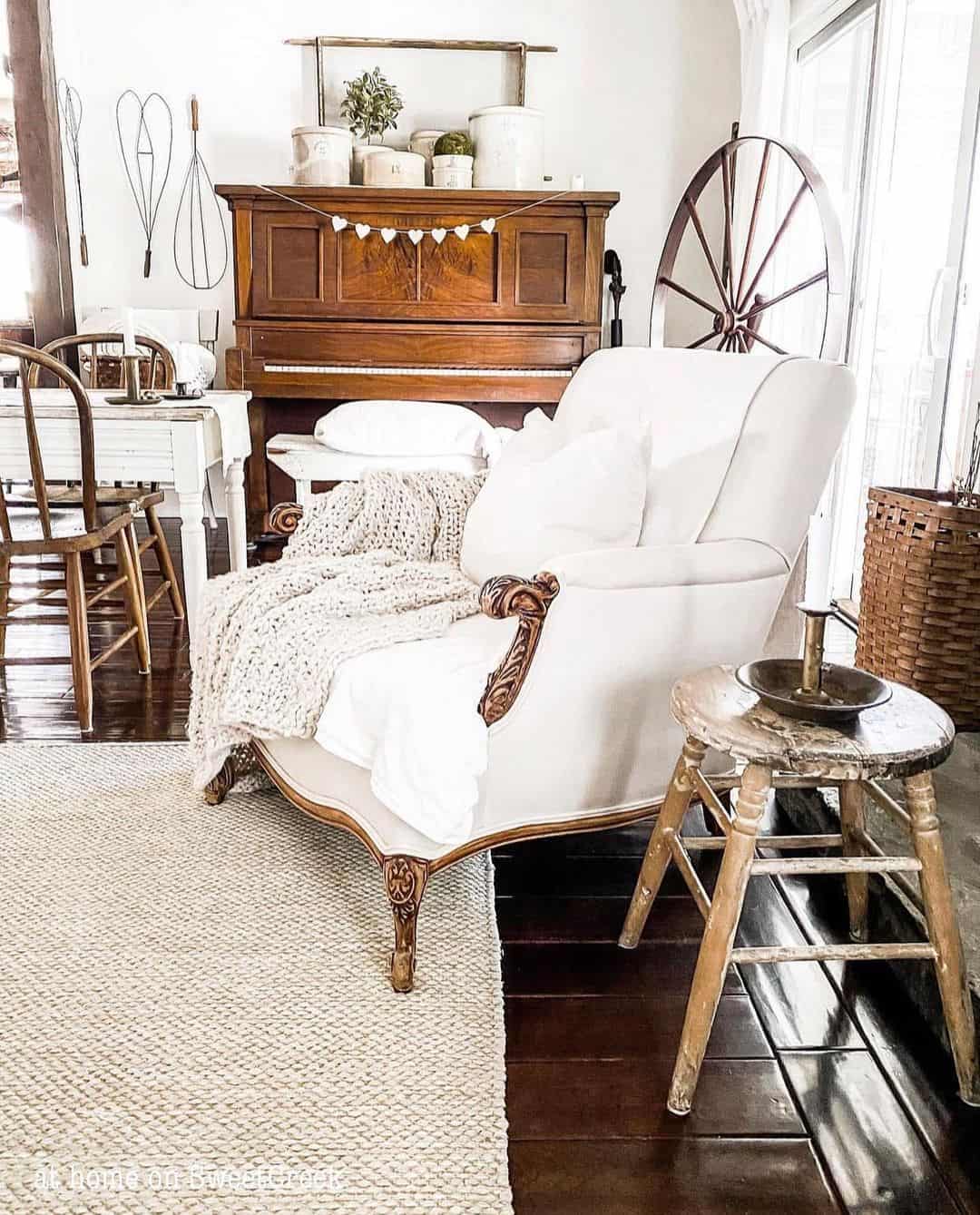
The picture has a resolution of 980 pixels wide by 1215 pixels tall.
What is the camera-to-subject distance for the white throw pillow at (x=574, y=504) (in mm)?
1923

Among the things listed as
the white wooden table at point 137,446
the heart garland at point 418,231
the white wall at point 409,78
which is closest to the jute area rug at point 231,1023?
the white wooden table at point 137,446

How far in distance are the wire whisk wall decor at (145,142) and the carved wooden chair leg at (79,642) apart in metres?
2.89

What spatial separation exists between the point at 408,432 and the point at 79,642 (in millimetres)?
1694

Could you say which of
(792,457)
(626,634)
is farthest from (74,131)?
(626,634)

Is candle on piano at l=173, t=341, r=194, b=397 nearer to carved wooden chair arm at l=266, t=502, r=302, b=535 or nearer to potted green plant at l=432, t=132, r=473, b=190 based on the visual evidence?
potted green plant at l=432, t=132, r=473, b=190

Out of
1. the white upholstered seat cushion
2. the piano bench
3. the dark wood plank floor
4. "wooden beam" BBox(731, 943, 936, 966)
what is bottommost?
the dark wood plank floor

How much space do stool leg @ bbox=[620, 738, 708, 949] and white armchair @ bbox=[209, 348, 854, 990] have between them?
5.5 inches

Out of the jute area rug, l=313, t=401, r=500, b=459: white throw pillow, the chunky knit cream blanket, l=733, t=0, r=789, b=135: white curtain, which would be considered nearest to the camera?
the jute area rug

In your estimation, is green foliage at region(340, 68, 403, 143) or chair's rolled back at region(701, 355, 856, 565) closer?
chair's rolled back at region(701, 355, 856, 565)

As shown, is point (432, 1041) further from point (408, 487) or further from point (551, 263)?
point (551, 263)

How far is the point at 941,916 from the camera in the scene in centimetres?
138

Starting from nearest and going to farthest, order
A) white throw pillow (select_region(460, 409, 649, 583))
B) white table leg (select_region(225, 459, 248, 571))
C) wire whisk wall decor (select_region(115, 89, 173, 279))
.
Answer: white throw pillow (select_region(460, 409, 649, 583)) < white table leg (select_region(225, 459, 248, 571)) < wire whisk wall decor (select_region(115, 89, 173, 279))

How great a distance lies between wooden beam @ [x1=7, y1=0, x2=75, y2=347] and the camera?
4613mm

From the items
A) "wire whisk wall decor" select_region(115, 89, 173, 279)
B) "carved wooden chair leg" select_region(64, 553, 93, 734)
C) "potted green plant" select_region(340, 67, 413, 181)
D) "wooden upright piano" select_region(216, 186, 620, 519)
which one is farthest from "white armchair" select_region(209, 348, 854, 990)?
"wire whisk wall decor" select_region(115, 89, 173, 279)
